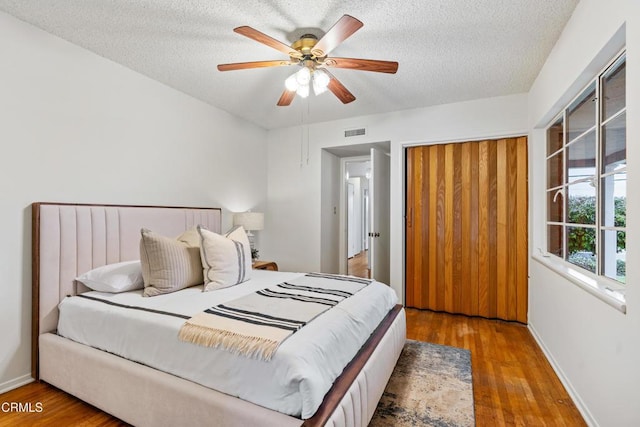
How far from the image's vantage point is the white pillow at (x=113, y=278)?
2.14m

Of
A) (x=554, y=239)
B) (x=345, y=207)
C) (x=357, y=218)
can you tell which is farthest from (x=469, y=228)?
(x=357, y=218)

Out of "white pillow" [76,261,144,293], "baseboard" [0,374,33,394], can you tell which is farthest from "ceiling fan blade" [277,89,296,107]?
"baseboard" [0,374,33,394]

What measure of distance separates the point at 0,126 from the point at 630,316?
362 centimetres

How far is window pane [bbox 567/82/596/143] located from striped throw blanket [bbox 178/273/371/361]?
1953mm

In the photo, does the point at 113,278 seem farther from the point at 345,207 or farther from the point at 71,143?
the point at 345,207

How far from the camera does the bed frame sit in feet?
4.45

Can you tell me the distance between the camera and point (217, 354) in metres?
1.42

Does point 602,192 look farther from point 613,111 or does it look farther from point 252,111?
point 252,111

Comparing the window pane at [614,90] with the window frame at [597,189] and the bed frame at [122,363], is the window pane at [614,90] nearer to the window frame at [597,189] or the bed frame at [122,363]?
the window frame at [597,189]

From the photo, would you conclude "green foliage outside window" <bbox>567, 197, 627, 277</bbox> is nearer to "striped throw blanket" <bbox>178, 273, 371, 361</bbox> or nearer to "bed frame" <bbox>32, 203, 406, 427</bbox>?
"bed frame" <bbox>32, 203, 406, 427</bbox>

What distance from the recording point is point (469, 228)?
352 cm

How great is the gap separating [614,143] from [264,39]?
2.12 metres

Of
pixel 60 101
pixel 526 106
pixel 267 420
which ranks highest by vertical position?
pixel 526 106

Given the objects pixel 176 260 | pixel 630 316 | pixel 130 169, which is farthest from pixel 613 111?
pixel 130 169
